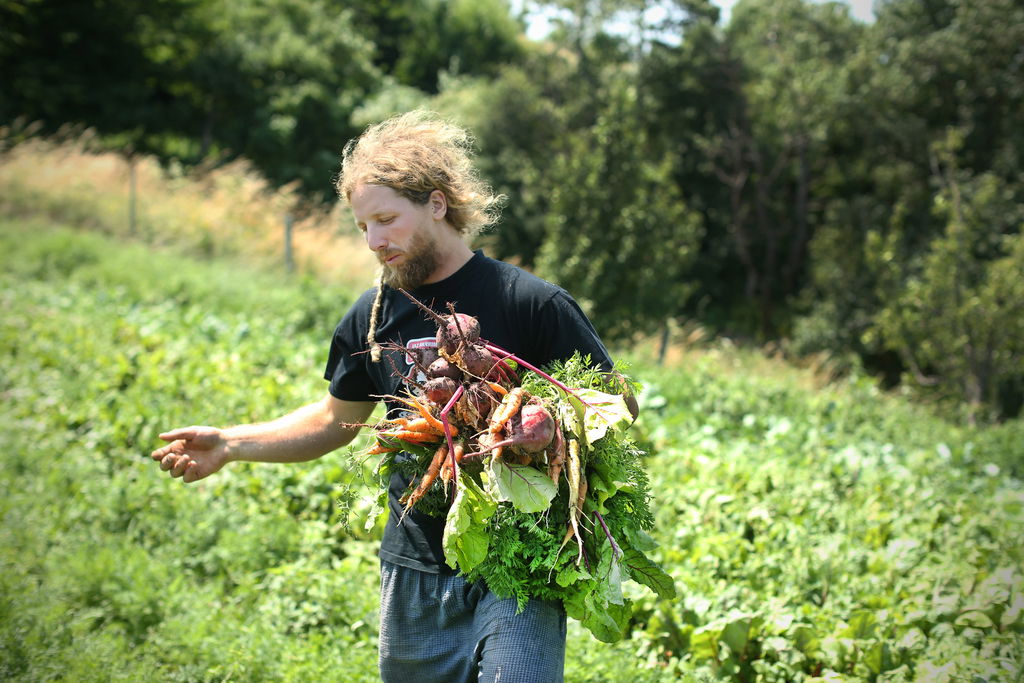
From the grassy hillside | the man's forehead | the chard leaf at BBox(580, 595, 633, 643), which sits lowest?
the grassy hillside

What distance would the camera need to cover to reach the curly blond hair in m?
2.39

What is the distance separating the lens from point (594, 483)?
2.05m

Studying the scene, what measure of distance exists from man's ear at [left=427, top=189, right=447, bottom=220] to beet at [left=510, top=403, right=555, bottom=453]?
0.77 metres

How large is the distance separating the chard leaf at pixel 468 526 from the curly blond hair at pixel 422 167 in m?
0.89

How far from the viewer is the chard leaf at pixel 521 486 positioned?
1952 millimetres

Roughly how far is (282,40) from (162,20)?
3268 mm

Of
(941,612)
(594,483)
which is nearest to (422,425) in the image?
(594,483)

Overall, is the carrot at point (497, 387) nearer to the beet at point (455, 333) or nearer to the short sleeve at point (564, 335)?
the beet at point (455, 333)

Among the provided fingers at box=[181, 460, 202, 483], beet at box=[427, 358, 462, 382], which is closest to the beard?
beet at box=[427, 358, 462, 382]

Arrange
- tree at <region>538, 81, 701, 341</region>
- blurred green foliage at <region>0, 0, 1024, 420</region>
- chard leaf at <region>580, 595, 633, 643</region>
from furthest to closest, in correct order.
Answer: blurred green foliage at <region>0, 0, 1024, 420</region>, tree at <region>538, 81, 701, 341</region>, chard leaf at <region>580, 595, 633, 643</region>

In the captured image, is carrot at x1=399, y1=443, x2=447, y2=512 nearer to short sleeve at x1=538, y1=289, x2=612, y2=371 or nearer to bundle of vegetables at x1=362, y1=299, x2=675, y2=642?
bundle of vegetables at x1=362, y1=299, x2=675, y2=642

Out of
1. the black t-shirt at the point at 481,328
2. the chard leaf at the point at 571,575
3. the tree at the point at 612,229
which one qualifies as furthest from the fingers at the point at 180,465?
the tree at the point at 612,229

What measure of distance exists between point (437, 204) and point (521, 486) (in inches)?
36.9

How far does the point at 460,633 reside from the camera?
236cm
